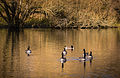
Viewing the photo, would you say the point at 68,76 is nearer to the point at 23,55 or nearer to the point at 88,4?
the point at 23,55

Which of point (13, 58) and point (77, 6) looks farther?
point (77, 6)

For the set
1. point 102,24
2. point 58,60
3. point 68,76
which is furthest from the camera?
point 102,24

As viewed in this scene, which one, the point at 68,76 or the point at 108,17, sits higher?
the point at 108,17

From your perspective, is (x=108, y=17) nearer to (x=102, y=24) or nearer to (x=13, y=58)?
(x=102, y=24)

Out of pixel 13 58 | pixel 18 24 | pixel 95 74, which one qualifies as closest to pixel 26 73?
pixel 95 74

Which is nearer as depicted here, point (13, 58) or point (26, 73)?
point (26, 73)

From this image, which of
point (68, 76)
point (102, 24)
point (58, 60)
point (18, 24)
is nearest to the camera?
point (68, 76)

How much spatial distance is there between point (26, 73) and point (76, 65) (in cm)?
381

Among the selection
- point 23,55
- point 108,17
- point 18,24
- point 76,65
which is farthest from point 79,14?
point 76,65

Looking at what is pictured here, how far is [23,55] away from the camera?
24.5 metres

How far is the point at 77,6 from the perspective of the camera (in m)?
66.3

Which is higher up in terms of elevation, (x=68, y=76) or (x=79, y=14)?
(x=79, y=14)

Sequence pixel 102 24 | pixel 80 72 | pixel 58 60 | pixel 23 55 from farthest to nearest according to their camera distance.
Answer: pixel 102 24, pixel 23 55, pixel 58 60, pixel 80 72

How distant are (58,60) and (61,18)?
1571 inches
